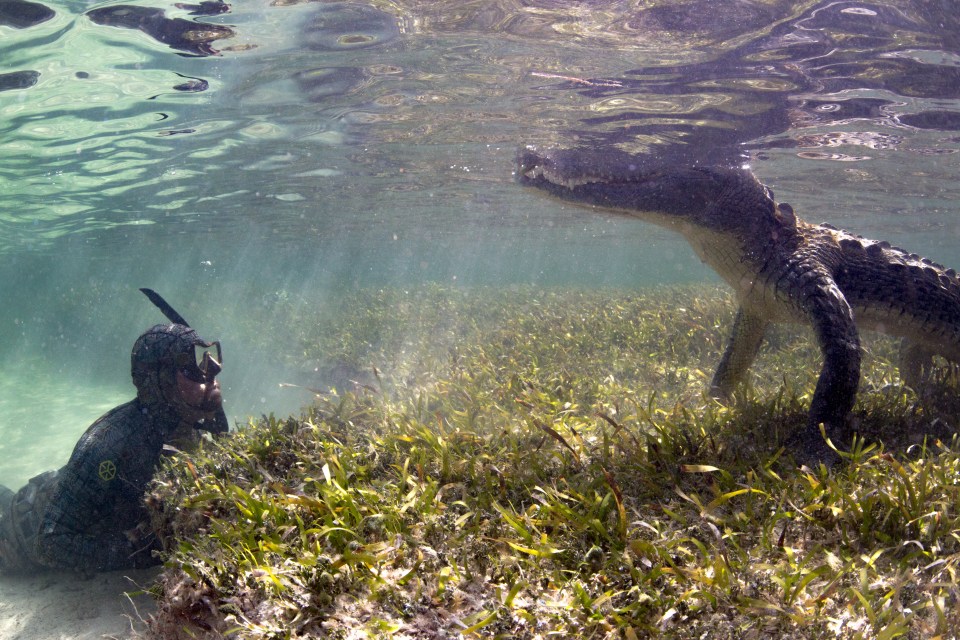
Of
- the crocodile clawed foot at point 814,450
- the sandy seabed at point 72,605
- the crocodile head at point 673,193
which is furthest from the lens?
the crocodile head at point 673,193

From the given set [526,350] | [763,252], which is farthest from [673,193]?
[526,350]

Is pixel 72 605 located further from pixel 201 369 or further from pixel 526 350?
pixel 526 350

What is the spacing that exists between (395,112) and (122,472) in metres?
9.32

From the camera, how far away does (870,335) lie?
322 inches

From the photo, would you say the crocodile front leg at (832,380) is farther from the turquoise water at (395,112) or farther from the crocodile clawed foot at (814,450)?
the turquoise water at (395,112)

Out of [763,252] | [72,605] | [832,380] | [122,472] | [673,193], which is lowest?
[72,605]

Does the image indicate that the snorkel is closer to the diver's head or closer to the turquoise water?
the diver's head

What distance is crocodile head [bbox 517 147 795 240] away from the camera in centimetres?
459

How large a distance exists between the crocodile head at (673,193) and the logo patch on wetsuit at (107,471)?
468 centimetres

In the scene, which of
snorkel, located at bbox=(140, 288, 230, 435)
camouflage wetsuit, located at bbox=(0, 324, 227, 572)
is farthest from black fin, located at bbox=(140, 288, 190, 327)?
camouflage wetsuit, located at bbox=(0, 324, 227, 572)

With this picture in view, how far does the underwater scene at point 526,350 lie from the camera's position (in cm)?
221

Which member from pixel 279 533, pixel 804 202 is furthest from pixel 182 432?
pixel 804 202

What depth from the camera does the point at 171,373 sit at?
479 cm

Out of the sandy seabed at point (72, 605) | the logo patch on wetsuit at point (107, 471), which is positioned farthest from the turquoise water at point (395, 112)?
the sandy seabed at point (72, 605)
